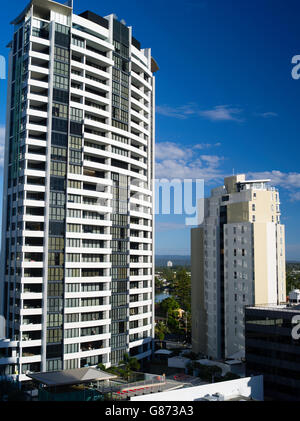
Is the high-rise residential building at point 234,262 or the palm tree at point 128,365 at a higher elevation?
the high-rise residential building at point 234,262

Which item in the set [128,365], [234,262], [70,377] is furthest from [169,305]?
[70,377]

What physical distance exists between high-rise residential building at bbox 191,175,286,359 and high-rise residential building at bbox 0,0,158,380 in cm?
877

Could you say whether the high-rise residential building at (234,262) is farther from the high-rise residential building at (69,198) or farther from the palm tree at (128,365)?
the palm tree at (128,365)

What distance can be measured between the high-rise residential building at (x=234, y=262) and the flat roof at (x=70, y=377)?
21.5 metres

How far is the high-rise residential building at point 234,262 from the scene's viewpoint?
49344 millimetres

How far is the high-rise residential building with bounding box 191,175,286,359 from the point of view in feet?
162

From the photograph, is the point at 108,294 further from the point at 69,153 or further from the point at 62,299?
the point at 69,153

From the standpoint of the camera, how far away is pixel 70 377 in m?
31.5

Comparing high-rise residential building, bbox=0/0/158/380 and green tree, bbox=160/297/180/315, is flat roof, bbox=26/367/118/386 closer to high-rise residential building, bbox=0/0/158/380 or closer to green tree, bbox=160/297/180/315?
high-rise residential building, bbox=0/0/158/380

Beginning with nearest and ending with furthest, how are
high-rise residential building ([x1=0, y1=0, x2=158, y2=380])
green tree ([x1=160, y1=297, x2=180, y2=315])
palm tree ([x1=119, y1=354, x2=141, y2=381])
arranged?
palm tree ([x1=119, y1=354, x2=141, y2=381]) → high-rise residential building ([x1=0, y1=0, x2=158, y2=380]) → green tree ([x1=160, y1=297, x2=180, y2=315])

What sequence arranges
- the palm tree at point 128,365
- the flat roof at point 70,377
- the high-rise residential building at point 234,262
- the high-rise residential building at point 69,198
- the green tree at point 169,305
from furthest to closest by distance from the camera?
the green tree at point 169,305
the high-rise residential building at point 234,262
the high-rise residential building at point 69,198
the palm tree at point 128,365
the flat roof at point 70,377

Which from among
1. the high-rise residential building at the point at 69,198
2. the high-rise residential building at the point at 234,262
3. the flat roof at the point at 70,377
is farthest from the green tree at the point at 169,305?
the flat roof at the point at 70,377

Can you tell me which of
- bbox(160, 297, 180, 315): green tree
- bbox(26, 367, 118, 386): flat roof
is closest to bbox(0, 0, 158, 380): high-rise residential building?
bbox(26, 367, 118, 386): flat roof

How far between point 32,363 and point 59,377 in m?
9.39
